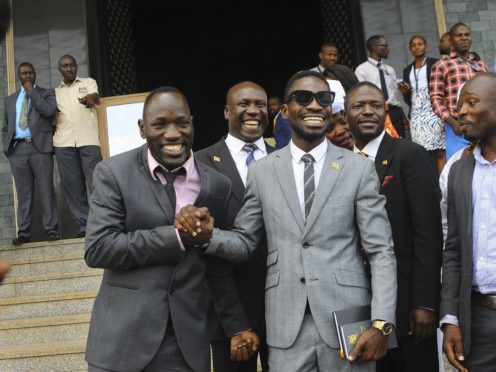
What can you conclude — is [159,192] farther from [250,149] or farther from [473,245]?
[473,245]

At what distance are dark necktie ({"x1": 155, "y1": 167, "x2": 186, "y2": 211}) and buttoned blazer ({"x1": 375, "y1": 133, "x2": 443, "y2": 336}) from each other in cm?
123

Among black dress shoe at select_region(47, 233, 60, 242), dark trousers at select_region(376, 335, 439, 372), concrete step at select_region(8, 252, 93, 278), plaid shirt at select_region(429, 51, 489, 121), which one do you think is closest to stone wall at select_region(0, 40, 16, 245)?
black dress shoe at select_region(47, 233, 60, 242)

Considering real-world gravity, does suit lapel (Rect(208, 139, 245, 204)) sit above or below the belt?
above

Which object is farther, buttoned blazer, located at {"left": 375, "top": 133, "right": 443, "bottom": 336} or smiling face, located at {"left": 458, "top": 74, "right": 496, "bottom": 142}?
buttoned blazer, located at {"left": 375, "top": 133, "right": 443, "bottom": 336}

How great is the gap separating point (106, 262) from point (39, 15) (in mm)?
8195

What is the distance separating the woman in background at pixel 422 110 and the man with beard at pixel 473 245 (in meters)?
4.27

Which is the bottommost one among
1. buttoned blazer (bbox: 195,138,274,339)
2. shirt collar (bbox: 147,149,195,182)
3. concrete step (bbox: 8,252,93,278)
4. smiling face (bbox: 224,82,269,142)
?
buttoned blazer (bbox: 195,138,274,339)

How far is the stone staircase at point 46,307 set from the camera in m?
6.10

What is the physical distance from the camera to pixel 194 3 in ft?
55.4

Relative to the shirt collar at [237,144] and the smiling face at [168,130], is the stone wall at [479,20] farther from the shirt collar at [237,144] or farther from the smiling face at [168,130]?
the smiling face at [168,130]

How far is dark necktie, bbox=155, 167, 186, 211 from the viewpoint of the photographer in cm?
373

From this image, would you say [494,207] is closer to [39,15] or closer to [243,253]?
[243,253]

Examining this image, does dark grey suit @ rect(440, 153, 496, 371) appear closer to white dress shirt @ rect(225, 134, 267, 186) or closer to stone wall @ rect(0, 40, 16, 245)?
white dress shirt @ rect(225, 134, 267, 186)

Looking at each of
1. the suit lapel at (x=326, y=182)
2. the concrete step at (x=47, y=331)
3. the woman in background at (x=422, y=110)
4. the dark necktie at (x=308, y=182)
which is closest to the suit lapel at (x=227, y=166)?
the dark necktie at (x=308, y=182)
